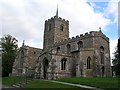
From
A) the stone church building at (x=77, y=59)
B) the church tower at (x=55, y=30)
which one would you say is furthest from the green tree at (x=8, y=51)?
the church tower at (x=55, y=30)

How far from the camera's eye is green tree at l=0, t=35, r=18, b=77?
56.0m

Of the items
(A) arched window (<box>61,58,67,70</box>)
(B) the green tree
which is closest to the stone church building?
(A) arched window (<box>61,58,67,70</box>)

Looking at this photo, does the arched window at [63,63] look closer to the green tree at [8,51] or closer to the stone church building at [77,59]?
the stone church building at [77,59]

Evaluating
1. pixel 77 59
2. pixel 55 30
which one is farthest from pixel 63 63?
pixel 55 30

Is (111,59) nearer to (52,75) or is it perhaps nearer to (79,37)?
(79,37)

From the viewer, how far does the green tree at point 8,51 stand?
184 ft

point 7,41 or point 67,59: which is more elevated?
point 7,41

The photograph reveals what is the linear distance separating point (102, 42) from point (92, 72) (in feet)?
24.9

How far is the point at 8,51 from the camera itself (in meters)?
57.2

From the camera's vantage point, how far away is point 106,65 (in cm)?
4288

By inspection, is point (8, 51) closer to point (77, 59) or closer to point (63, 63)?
point (63, 63)

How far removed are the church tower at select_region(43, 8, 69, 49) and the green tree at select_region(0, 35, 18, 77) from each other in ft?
30.8

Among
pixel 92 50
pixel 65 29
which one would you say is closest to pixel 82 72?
pixel 92 50

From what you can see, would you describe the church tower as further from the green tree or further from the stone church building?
the green tree
